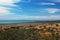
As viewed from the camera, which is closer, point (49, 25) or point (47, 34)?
point (47, 34)

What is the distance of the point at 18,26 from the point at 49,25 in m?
0.83

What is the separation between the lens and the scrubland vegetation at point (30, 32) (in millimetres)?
3957

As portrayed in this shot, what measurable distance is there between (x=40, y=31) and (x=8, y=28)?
80 cm

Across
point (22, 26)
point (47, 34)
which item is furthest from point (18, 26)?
point (47, 34)

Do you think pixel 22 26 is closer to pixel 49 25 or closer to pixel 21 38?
pixel 21 38

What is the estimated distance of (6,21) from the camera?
4.12 metres

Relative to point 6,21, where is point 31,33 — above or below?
below

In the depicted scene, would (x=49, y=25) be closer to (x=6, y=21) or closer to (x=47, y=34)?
(x=47, y=34)

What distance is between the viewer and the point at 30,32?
4.06 metres

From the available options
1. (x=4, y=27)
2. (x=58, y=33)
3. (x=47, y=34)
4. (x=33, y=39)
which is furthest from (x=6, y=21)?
(x=58, y=33)

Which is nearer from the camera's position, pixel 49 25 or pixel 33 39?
pixel 33 39

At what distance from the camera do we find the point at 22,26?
4.28 metres

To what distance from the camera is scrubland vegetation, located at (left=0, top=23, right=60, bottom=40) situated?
13.0 feet

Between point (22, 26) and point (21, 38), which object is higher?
point (22, 26)
